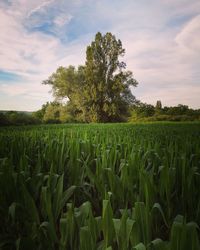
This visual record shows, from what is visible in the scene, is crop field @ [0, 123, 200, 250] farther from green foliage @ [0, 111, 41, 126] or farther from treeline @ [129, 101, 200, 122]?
treeline @ [129, 101, 200, 122]

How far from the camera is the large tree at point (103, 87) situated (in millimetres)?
37281

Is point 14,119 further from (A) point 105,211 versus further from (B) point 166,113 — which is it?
(B) point 166,113

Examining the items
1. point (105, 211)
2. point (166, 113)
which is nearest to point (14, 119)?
point (105, 211)

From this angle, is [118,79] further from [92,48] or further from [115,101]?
[92,48]

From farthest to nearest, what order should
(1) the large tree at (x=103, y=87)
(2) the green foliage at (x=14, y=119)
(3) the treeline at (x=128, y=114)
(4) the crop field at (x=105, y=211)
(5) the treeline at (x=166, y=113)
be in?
(1) the large tree at (x=103, y=87), (5) the treeline at (x=166, y=113), (3) the treeline at (x=128, y=114), (2) the green foliage at (x=14, y=119), (4) the crop field at (x=105, y=211)

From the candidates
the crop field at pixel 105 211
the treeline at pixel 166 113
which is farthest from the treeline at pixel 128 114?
the crop field at pixel 105 211

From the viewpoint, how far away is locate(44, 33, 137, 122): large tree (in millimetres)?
37281

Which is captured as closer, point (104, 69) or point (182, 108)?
point (182, 108)

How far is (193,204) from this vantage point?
206cm

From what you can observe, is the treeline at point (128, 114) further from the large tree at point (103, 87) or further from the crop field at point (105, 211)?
the crop field at point (105, 211)

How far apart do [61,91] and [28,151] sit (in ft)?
132

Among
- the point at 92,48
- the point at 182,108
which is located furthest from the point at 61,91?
the point at 182,108

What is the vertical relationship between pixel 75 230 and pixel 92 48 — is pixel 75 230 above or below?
below

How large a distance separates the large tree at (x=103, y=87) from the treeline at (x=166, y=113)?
19.6ft
